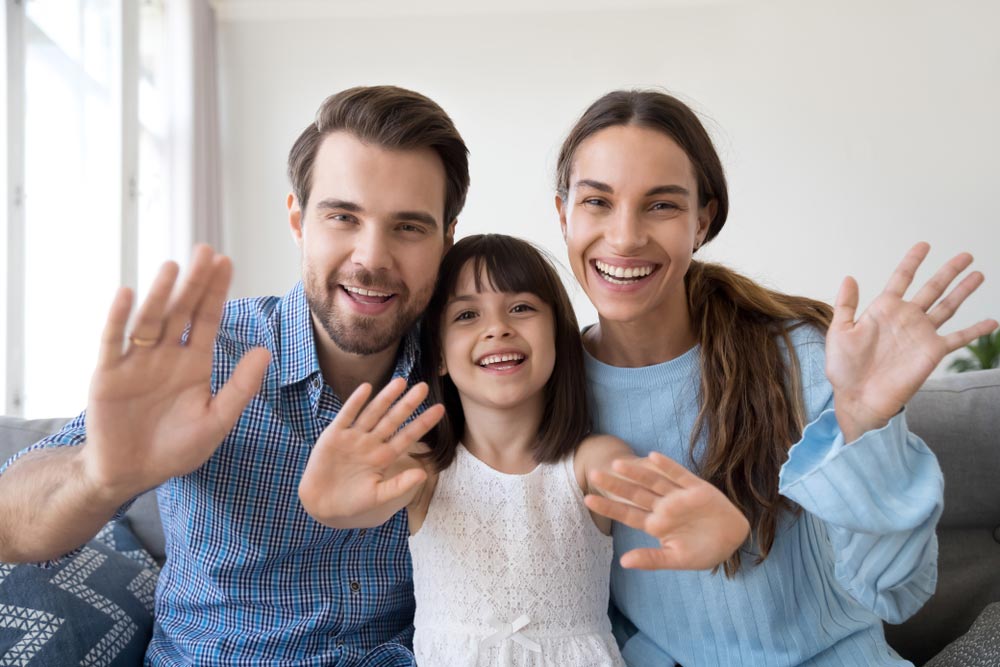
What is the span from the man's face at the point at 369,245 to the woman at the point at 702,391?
28 centimetres

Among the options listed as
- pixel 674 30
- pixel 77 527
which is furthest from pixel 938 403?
pixel 674 30

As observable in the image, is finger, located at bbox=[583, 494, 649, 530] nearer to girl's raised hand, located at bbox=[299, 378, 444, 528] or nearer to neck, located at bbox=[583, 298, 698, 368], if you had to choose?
girl's raised hand, located at bbox=[299, 378, 444, 528]

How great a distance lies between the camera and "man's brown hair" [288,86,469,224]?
1646mm

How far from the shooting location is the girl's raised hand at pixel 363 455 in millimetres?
1194

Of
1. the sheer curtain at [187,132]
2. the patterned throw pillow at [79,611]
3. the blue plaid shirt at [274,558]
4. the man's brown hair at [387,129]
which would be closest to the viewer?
the patterned throw pillow at [79,611]

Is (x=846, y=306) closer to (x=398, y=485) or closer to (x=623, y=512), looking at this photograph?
(x=623, y=512)

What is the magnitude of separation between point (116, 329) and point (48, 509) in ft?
1.29

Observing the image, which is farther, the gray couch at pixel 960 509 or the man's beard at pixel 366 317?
the gray couch at pixel 960 509

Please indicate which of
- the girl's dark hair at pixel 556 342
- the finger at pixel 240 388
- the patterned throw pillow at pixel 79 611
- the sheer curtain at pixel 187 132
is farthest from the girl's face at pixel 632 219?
the sheer curtain at pixel 187 132

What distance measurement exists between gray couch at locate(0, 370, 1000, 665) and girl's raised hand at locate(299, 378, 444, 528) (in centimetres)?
87

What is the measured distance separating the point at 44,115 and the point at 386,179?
10.0ft

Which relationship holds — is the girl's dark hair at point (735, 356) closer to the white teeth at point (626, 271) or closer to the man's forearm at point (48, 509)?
the white teeth at point (626, 271)

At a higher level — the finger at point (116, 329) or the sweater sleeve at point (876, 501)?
the finger at point (116, 329)

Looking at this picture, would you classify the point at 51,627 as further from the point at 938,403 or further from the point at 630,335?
the point at 938,403
